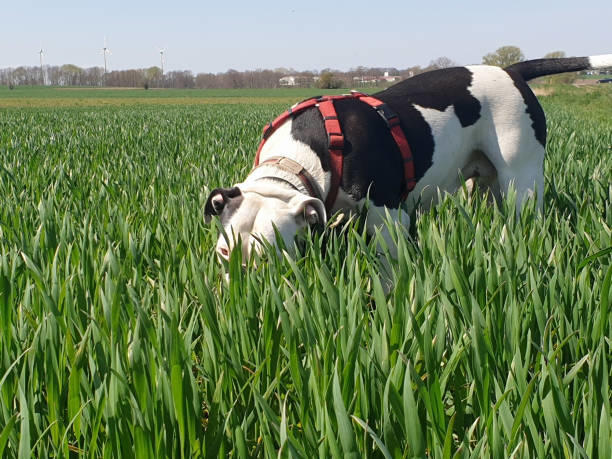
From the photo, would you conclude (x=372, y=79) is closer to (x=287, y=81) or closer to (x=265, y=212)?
(x=287, y=81)

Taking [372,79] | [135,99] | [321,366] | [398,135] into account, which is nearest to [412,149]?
[398,135]

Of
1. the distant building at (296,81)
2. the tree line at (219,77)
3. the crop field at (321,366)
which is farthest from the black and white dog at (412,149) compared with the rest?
the distant building at (296,81)

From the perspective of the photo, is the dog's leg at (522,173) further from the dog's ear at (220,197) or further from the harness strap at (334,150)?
the dog's ear at (220,197)

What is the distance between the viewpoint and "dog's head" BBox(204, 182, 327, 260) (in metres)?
2.41

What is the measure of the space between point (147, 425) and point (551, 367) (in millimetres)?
798

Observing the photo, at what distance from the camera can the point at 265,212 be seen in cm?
245

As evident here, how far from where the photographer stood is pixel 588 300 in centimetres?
161

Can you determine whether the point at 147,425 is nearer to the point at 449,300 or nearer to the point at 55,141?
the point at 449,300

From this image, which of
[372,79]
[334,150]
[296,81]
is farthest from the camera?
[296,81]

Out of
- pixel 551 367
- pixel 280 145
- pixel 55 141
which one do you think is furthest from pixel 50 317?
pixel 55 141

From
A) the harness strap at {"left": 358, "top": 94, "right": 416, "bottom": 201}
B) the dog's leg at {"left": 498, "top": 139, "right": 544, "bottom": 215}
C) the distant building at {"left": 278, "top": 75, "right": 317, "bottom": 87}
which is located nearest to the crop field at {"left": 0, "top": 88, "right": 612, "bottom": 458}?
the harness strap at {"left": 358, "top": 94, "right": 416, "bottom": 201}

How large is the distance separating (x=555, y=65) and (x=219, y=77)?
11882 cm

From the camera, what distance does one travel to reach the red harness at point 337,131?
2.80 meters

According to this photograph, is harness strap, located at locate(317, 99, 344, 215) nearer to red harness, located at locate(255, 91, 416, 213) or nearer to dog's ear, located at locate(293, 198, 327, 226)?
red harness, located at locate(255, 91, 416, 213)
